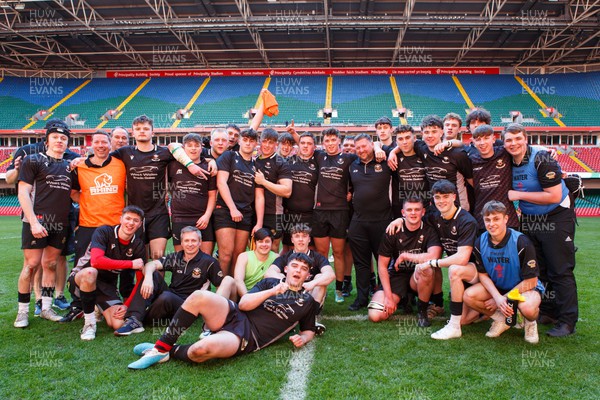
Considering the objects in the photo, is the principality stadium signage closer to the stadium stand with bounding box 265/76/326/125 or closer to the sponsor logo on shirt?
the stadium stand with bounding box 265/76/326/125

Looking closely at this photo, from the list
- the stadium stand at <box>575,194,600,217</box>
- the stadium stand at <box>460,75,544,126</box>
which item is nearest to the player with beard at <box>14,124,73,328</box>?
the stadium stand at <box>575,194,600,217</box>

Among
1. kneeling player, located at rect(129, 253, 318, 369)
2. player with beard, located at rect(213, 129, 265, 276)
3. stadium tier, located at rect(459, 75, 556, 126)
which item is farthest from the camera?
stadium tier, located at rect(459, 75, 556, 126)

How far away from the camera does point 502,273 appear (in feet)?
13.1

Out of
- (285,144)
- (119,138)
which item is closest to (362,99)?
(285,144)

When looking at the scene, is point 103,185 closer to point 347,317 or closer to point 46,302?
point 46,302

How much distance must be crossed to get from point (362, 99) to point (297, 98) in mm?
4559

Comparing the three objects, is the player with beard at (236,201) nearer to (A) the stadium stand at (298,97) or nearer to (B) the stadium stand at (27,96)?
(A) the stadium stand at (298,97)

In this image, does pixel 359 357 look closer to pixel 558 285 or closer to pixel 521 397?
pixel 521 397

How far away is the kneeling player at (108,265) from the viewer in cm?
414

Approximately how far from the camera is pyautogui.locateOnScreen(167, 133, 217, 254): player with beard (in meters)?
4.92

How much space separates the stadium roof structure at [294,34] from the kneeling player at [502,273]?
18712mm

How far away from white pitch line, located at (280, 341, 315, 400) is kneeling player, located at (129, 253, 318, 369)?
92 mm

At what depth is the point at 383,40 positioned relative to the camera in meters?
24.2

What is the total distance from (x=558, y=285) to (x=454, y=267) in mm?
1134
